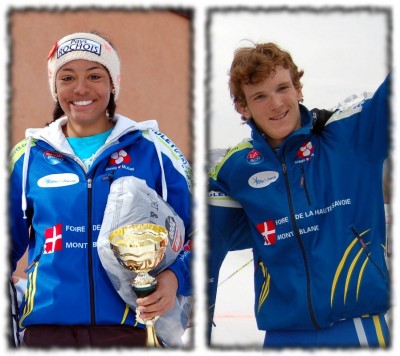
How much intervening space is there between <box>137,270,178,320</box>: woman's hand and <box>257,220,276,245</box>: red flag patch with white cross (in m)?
0.27

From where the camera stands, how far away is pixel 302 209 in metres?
1.54

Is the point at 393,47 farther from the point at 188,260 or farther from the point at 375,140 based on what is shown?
the point at 188,260

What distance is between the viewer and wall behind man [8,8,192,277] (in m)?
2.44

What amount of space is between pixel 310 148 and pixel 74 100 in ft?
2.17

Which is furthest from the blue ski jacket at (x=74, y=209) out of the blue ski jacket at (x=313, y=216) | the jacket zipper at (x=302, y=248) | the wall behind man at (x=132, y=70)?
the wall behind man at (x=132, y=70)

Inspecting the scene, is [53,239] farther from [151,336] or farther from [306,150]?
[306,150]

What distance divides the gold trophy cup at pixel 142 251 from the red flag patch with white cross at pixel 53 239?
159mm

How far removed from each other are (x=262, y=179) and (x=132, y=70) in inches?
80.1

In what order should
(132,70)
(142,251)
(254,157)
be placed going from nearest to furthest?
(142,251)
(254,157)
(132,70)

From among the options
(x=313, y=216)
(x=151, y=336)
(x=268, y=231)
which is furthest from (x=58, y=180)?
(x=313, y=216)

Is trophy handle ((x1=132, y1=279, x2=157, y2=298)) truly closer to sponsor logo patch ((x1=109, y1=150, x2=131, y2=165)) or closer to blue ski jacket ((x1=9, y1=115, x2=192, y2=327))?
blue ski jacket ((x1=9, y1=115, x2=192, y2=327))

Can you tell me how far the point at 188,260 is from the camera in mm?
1535

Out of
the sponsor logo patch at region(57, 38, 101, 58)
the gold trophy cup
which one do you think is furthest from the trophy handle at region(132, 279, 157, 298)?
the sponsor logo patch at region(57, 38, 101, 58)

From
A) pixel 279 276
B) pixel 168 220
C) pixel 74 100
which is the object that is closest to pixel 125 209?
pixel 168 220
